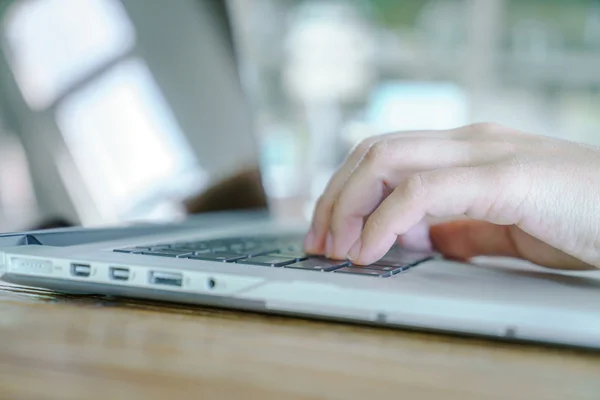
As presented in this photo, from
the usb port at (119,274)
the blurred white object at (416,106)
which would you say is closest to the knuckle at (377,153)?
the usb port at (119,274)

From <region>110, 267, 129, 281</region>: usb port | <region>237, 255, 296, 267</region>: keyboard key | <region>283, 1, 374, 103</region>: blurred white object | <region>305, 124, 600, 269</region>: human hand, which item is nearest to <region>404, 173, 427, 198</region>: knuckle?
<region>305, 124, 600, 269</region>: human hand

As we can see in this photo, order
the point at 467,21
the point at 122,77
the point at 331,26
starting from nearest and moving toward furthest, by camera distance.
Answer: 1. the point at 122,77
2. the point at 467,21
3. the point at 331,26

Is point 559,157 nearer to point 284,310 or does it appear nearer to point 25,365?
point 284,310

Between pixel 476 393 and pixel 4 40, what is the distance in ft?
1.82

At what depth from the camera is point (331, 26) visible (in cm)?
285

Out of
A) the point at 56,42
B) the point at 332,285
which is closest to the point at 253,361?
the point at 332,285

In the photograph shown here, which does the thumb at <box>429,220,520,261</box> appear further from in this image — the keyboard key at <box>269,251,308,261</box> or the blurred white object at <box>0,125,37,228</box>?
the blurred white object at <box>0,125,37,228</box>

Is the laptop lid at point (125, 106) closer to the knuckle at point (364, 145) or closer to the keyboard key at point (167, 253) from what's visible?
the keyboard key at point (167, 253)

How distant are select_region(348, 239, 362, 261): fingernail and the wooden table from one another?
0.12 meters

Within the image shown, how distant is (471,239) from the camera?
0.64 metres

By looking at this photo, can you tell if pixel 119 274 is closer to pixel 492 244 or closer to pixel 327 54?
pixel 492 244

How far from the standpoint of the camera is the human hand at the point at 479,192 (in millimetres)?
469

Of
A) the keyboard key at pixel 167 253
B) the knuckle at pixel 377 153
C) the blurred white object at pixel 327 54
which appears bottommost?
the keyboard key at pixel 167 253

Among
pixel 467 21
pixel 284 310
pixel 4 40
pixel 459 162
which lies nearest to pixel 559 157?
pixel 459 162
